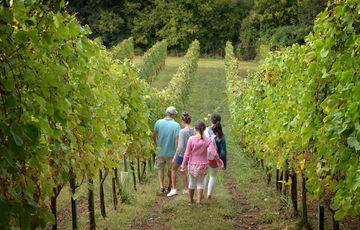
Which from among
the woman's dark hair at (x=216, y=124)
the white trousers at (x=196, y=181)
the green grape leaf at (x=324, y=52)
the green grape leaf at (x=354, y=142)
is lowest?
the white trousers at (x=196, y=181)

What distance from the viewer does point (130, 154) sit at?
6.87 meters

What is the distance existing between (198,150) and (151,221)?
1.32 m

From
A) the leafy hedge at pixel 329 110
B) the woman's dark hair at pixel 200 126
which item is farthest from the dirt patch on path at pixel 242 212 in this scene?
the woman's dark hair at pixel 200 126

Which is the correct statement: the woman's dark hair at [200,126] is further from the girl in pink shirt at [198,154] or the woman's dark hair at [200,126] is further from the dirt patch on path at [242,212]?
the dirt patch on path at [242,212]

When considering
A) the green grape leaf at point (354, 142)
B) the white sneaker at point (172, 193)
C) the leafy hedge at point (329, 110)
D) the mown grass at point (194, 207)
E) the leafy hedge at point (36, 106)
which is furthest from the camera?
the white sneaker at point (172, 193)

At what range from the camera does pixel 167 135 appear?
7.30m

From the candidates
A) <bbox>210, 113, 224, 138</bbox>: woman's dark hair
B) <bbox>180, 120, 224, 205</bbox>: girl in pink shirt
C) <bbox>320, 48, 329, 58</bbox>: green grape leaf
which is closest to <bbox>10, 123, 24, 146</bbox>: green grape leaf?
<bbox>320, 48, 329, 58</bbox>: green grape leaf

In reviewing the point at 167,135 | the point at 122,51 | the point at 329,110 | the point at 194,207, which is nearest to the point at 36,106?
the point at 329,110

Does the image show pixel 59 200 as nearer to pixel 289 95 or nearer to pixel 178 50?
pixel 289 95

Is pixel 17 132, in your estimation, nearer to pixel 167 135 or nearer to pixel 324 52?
pixel 324 52

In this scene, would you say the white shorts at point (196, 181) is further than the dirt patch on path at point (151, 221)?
Yes

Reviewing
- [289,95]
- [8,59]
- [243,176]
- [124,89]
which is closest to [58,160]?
A: [8,59]

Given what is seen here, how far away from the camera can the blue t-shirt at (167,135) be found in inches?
287

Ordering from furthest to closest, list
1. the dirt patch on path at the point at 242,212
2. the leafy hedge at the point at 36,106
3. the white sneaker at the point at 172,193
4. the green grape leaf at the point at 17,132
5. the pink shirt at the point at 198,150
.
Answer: the white sneaker at the point at 172,193 < the pink shirt at the point at 198,150 < the dirt patch on path at the point at 242,212 < the leafy hedge at the point at 36,106 < the green grape leaf at the point at 17,132
